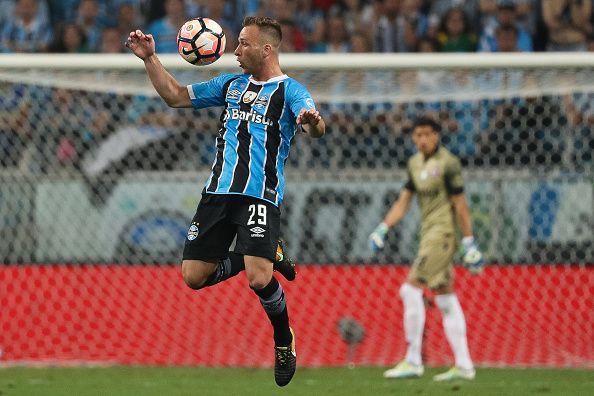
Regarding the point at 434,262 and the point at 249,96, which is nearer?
the point at 249,96

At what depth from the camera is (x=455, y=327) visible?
973cm

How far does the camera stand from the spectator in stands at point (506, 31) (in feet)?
44.2

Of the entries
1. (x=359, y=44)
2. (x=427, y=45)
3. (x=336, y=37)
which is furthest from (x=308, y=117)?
(x=336, y=37)

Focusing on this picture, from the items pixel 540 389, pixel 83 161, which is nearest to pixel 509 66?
pixel 540 389

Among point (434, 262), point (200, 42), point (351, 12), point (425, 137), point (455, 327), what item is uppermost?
point (351, 12)

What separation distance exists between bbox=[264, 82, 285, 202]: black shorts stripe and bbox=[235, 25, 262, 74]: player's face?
192mm

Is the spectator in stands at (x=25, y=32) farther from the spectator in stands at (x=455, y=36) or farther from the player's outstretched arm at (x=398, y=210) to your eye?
the player's outstretched arm at (x=398, y=210)

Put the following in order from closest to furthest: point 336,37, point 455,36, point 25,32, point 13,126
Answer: point 13,126, point 455,36, point 336,37, point 25,32

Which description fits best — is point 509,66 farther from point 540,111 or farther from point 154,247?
point 154,247

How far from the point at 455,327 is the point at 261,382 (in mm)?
1674

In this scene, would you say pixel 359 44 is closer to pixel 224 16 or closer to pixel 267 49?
pixel 224 16

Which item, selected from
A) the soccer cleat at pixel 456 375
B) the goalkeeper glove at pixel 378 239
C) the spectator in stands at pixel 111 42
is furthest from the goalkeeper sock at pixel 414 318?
the spectator in stands at pixel 111 42

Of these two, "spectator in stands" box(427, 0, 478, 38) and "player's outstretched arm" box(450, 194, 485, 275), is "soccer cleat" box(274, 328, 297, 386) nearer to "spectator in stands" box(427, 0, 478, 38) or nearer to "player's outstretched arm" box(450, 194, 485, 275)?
"player's outstretched arm" box(450, 194, 485, 275)

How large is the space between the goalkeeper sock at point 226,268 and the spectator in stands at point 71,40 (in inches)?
276
